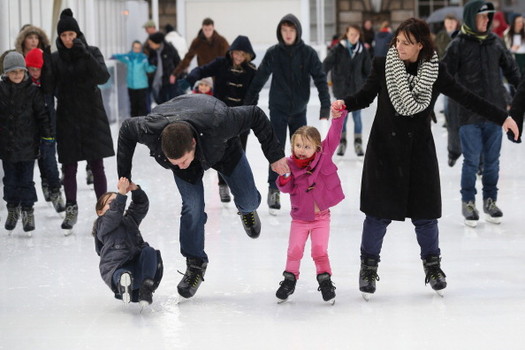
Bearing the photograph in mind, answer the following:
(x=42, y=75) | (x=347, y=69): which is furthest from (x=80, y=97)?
(x=347, y=69)

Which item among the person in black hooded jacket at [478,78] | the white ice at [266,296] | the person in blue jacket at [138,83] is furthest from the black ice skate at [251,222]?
the person in blue jacket at [138,83]

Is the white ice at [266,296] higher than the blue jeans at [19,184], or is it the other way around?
the blue jeans at [19,184]

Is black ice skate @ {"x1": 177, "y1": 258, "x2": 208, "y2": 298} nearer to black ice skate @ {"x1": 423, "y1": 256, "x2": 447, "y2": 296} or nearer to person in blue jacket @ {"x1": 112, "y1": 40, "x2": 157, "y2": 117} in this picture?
black ice skate @ {"x1": 423, "y1": 256, "x2": 447, "y2": 296}

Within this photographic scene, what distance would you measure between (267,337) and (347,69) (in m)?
7.85

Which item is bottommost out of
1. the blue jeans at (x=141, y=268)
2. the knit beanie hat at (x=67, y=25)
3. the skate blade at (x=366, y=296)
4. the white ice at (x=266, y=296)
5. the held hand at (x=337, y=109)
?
the white ice at (x=266, y=296)

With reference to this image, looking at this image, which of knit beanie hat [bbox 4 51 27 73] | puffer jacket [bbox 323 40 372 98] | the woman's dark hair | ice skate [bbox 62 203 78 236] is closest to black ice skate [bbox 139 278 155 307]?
the woman's dark hair

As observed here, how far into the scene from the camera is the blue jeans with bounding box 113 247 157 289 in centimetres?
557

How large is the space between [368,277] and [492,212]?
2.41 meters

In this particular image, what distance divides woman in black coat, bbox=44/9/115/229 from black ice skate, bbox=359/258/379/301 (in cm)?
286

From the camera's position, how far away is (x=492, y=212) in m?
7.85

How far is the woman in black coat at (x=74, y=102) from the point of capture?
7957mm

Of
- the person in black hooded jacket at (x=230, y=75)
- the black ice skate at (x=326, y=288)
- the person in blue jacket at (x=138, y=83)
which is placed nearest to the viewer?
the black ice skate at (x=326, y=288)

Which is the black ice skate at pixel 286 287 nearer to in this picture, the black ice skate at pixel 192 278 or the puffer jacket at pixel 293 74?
the black ice skate at pixel 192 278

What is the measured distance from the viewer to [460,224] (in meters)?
7.92
